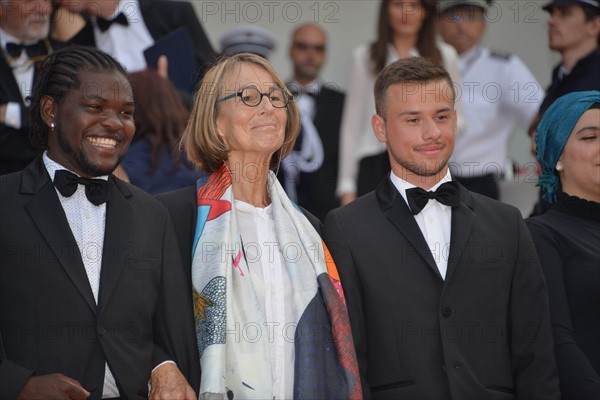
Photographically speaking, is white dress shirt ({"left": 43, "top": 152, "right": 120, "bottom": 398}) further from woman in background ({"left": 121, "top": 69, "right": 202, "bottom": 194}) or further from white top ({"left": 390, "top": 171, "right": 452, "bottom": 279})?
woman in background ({"left": 121, "top": 69, "right": 202, "bottom": 194})

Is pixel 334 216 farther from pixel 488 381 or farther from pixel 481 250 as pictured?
pixel 488 381

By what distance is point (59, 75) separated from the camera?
390cm

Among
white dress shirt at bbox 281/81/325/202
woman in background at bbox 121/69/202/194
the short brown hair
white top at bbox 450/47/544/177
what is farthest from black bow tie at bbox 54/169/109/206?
white top at bbox 450/47/544/177

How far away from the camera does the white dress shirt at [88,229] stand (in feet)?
11.9

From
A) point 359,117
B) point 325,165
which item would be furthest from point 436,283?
point 325,165

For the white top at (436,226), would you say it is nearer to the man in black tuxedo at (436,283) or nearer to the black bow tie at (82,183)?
the man in black tuxedo at (436,283)

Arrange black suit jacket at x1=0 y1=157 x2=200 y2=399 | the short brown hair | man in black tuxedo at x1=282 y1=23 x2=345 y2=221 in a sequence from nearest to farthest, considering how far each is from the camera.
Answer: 1. black suit jacket at x1=0 y1=157 x2=200 y2=399
2. the short brown hair
3. man in black tuxedo at x1=282 y1=23 x2=345 y2=221

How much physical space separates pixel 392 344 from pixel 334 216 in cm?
59

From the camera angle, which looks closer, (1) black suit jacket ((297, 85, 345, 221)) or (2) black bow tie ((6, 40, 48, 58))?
(2) black bow tie ((6, 40, 48, 58))

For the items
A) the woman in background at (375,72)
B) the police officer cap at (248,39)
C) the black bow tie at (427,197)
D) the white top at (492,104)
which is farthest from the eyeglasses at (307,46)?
the black bow tie at (427,197)

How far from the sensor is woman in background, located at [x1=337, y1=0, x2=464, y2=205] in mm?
6246

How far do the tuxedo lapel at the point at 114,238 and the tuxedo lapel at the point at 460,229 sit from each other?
1241mm

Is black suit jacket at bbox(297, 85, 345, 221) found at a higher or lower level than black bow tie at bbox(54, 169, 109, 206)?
lower

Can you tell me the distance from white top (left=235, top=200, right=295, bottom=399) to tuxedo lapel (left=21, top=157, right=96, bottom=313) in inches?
27.9
